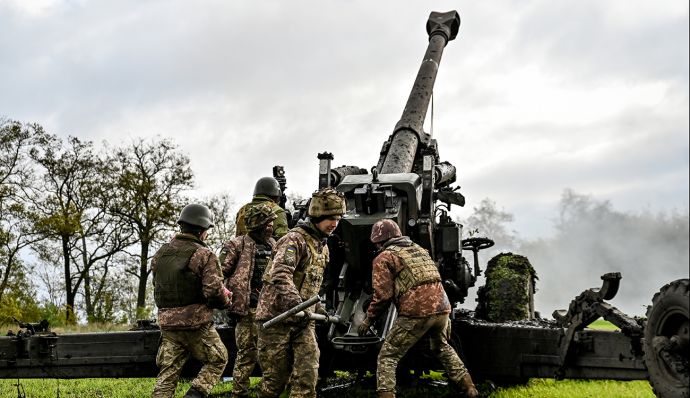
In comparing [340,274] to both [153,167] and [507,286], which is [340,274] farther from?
[153,167]

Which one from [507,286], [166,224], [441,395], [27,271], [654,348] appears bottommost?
[441,395]

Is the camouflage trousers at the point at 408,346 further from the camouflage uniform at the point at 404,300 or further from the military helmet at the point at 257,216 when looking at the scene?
the military helmet at the point at 257,216

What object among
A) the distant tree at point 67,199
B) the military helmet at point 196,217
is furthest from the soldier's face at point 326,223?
the distant tree at point 67,199

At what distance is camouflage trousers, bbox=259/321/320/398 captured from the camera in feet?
16.8

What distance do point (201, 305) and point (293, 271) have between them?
96cm

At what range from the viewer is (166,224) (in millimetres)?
25688

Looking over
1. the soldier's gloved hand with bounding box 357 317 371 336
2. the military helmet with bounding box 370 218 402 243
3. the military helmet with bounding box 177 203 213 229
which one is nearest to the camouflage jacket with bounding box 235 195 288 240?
the military helmet with bounding box 177 203 213 229

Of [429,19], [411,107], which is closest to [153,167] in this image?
[429,19]

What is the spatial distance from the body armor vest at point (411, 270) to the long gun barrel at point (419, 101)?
2474mm

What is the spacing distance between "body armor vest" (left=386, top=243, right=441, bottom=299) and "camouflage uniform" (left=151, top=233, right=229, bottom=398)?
4.64 feet

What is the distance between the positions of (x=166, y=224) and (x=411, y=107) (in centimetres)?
1750

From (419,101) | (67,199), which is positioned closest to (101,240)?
(67,199)

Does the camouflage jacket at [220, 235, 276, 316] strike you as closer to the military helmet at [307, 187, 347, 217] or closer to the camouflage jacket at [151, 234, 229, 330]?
the camouflage jacket at [151, 234, 229, 330]

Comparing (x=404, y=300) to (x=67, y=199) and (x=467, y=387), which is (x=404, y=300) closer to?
(x=467, y=387)
